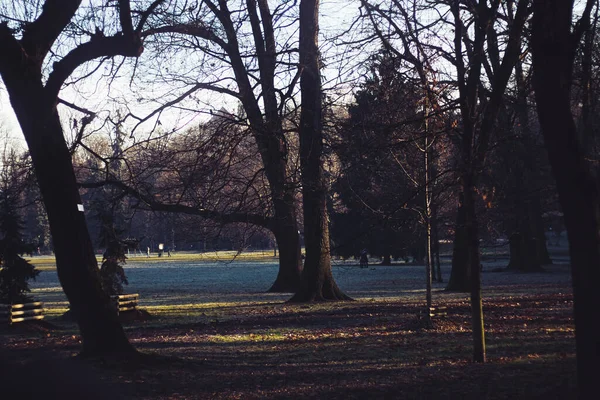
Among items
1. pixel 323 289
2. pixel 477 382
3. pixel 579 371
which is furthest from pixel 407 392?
pixel 323 289

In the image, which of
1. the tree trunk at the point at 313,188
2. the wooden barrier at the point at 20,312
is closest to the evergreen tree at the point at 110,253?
the wooden barrier at the point at 20,312

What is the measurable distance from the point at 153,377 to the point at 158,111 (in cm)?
1034

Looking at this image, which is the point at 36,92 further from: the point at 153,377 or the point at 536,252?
the point at 536,252

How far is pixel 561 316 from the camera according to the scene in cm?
1647

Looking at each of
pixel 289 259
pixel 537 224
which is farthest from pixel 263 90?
pixel 537 224

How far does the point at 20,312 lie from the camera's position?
18.0 m

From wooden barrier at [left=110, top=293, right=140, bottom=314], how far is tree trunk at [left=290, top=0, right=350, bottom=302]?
5.26m

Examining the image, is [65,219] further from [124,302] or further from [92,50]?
[124,302]

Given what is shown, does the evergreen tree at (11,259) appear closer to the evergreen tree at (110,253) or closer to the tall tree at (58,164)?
the evergreen tree at (110,253)

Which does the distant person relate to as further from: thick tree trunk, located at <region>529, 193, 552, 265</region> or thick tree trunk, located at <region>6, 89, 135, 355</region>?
thick tree trunk, located at <region>6, 89, 135, 355</region>

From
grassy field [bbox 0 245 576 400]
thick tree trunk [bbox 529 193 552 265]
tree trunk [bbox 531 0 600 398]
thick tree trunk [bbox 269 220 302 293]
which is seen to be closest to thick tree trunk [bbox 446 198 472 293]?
grassy field [bbox 0 245 576 400]

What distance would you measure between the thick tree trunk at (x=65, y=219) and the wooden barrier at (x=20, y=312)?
301 inches

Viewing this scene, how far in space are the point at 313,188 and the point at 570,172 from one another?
30.2 feet

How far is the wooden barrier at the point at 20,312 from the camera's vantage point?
1780 cm
